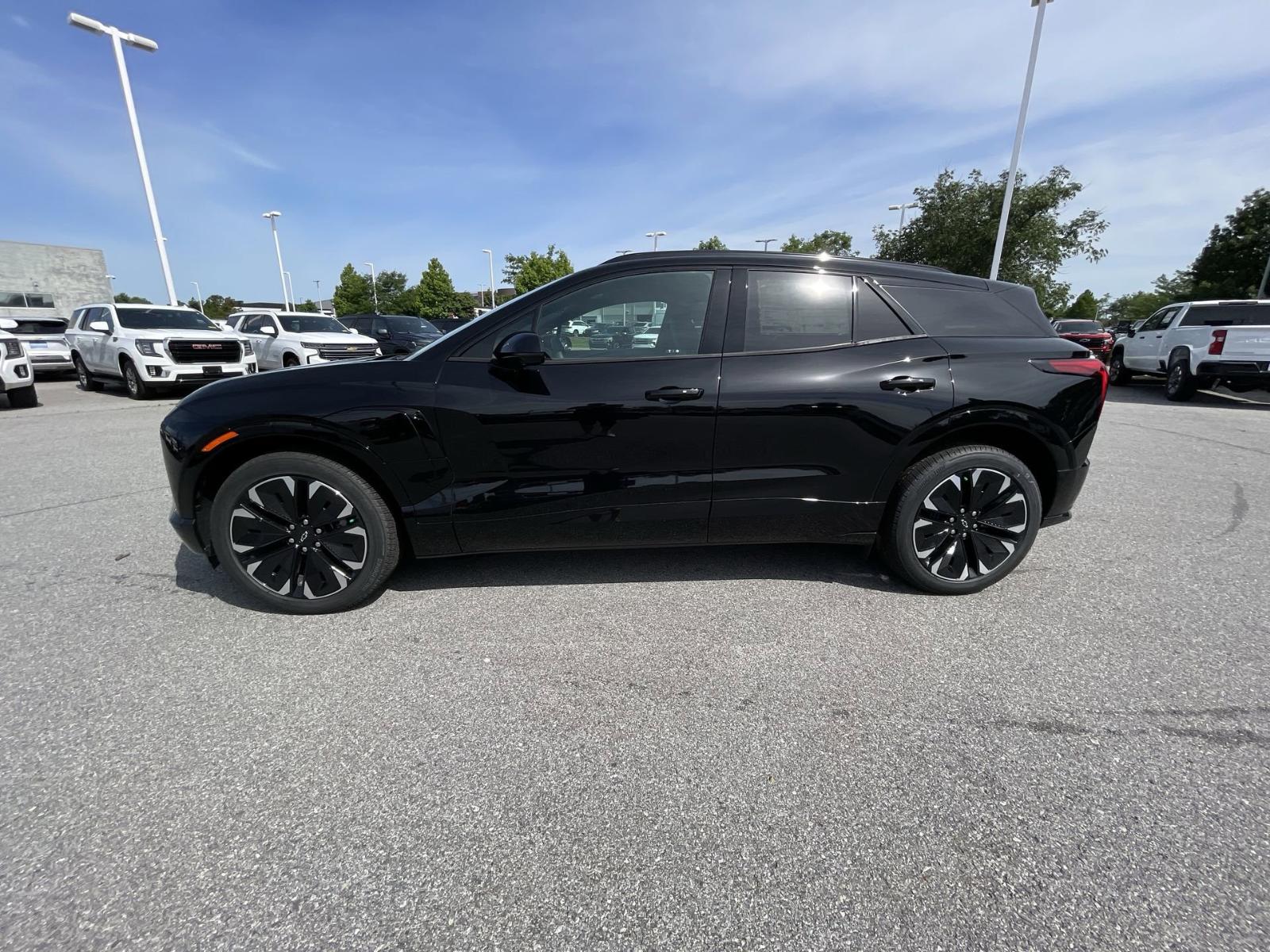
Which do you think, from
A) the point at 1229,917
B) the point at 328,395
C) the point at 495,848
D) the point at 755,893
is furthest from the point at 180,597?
the point at 1229,917

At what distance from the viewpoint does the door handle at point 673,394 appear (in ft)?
8.80

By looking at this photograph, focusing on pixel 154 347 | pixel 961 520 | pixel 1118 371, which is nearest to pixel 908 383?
pixel 961 520

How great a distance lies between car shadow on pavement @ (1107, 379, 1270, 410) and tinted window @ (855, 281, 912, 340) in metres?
11.6

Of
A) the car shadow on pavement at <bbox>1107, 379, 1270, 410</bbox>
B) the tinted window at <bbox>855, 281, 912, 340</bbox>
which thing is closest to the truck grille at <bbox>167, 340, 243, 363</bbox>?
the tinted window at <bbox>855, 281, 912, 340</bbox>

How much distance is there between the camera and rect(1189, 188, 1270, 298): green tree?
115 ft

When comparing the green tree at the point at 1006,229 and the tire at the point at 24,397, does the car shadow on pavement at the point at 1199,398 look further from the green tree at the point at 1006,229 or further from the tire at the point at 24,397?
the tire at the point at 24,397

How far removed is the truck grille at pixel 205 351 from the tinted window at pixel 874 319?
40.7 feet

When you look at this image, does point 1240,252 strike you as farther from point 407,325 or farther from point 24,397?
point 24,397

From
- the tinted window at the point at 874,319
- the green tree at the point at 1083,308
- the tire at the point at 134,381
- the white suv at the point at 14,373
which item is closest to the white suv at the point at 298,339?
the tire at the point at 134,381

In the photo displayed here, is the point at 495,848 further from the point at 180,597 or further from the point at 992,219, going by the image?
the point at 992,219

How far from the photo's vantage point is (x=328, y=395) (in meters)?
2.67

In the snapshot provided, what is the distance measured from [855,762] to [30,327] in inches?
844

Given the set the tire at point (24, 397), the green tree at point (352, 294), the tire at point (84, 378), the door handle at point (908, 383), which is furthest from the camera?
the green tree at point (352, 294)

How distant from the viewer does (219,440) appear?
2.67m
